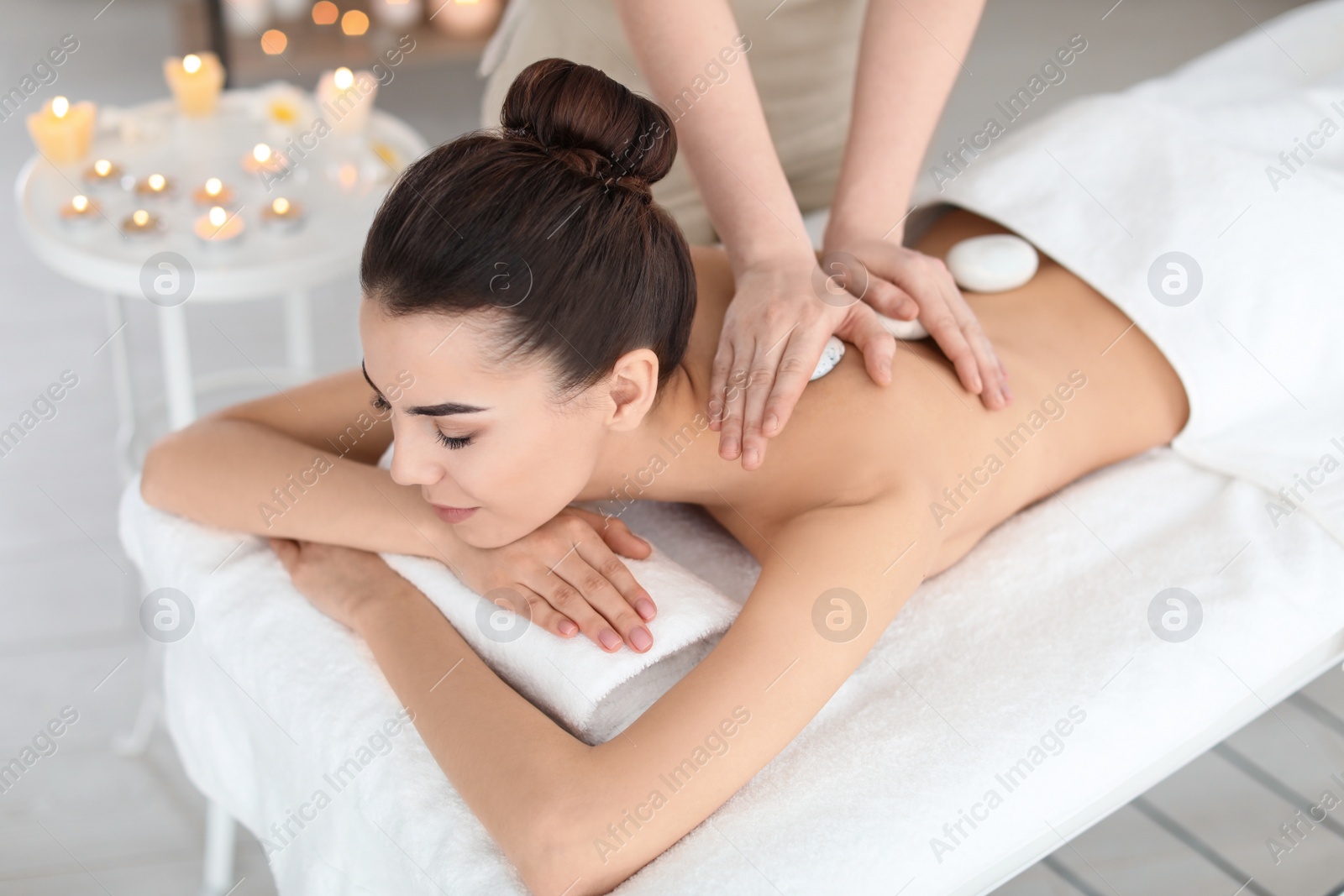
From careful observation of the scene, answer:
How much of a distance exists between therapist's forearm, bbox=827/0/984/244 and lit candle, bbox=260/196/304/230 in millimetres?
871

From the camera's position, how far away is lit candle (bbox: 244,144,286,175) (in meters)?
1.89

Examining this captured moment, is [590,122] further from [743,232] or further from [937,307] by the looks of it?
[937,307]

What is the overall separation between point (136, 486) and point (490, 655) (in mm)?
530

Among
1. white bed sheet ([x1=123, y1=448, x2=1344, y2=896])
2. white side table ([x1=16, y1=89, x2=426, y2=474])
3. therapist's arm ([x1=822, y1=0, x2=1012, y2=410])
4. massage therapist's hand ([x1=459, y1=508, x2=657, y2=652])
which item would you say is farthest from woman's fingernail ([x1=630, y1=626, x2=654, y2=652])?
white side table ([x1=16, y1=89, x2=426, y2=474])

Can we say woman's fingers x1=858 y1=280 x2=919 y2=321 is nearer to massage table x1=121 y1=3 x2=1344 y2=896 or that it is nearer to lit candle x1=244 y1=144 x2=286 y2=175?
massage table x1=121 y1=3 x2=1344 y2=896

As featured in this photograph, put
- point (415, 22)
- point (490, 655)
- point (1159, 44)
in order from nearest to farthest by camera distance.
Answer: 1. point (490, 655)
2. point (415, 22)
3. point (1159, 44)

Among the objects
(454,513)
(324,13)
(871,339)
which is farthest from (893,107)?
(324,13)

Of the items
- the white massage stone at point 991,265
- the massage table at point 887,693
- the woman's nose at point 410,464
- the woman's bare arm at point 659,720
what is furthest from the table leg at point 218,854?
the white massage stone at point 991,265

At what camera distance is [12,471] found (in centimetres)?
243

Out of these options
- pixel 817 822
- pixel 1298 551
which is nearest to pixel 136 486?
pixel 817 822

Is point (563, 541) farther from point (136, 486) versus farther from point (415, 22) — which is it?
point (415, 22)

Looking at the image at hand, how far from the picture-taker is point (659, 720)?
0.96 metres

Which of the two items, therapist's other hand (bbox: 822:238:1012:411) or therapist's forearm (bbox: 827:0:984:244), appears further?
therapist's forearm (bbox: 827:0:984:244)

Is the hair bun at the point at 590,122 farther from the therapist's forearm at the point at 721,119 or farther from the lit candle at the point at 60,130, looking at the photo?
the lit candle at the point at 60,130
